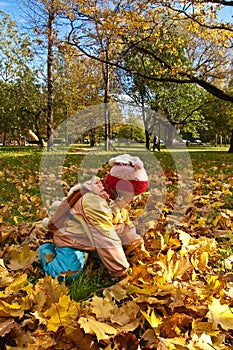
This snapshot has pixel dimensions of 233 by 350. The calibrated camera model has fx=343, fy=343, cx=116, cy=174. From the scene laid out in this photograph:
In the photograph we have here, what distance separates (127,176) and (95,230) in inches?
15.1

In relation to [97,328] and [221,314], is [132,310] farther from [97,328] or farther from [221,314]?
[221,314]

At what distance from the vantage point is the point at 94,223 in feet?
6.45

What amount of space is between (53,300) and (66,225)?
62 cm

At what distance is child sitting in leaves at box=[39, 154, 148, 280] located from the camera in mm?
1952

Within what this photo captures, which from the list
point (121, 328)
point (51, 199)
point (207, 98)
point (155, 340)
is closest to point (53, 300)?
point (121, 328)

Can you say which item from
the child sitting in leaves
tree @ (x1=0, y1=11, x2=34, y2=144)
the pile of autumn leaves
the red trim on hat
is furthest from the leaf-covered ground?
tree @ (x1=0, y1=11, x2=34, y2=144)

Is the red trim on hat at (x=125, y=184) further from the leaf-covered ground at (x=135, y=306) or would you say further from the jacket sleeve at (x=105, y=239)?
the leaf-covered ground at (x=135, y=306)

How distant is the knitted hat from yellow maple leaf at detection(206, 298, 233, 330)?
2.65 feet

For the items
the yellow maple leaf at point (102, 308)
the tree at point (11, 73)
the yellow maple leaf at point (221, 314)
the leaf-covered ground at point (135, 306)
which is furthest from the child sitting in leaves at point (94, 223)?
the tree at point (11, 73)

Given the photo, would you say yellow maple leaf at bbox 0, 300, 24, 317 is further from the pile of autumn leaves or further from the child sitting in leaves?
the child sitting in leaves

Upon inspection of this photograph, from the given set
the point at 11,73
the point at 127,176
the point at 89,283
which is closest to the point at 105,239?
the point at 89,283

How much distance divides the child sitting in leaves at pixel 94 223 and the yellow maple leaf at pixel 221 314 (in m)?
0.52

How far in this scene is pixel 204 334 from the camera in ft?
4.89

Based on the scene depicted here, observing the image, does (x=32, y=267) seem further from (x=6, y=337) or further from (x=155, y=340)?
(x=155, y=340)
